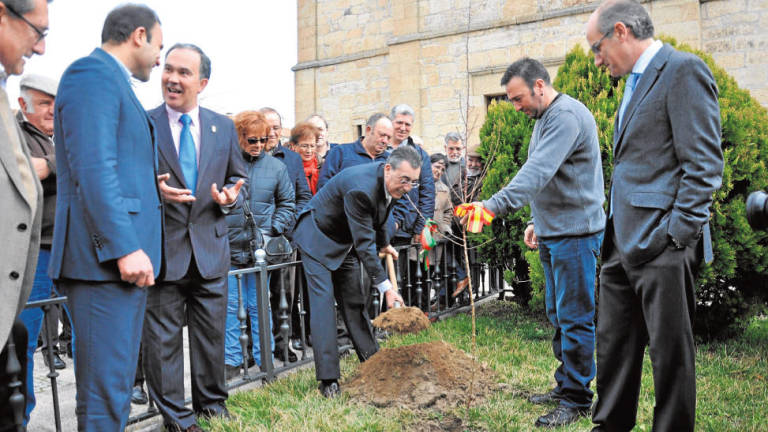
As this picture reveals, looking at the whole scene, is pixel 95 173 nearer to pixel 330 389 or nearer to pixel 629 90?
pixel 330 389

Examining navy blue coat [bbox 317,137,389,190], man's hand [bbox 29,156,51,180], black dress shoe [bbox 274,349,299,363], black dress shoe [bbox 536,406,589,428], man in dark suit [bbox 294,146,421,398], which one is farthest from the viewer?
navy blue coat [bbox 317,137,389,190]

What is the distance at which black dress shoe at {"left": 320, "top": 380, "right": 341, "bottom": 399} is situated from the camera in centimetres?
431

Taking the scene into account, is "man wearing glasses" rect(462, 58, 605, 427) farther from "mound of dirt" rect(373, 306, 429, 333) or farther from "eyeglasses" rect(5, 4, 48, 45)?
"eyeglasses" rect(5, 4, 48, 45)

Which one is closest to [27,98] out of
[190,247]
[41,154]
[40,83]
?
[40,83]

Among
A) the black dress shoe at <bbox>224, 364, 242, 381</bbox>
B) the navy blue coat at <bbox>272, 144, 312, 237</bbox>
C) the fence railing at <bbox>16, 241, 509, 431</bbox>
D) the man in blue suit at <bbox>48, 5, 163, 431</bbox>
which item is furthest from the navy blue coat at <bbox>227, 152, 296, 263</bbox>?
the man in blue suit at <bbox>48, 5, 163, 431</bbox>

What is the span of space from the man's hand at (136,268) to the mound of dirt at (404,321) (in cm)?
338

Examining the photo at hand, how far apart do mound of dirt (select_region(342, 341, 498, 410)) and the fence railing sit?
787 millimetres

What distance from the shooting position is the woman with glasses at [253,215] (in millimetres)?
5008

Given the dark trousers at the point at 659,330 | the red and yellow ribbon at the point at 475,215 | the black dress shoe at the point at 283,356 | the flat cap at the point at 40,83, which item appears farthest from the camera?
the black dress shoe at the point at 283,356

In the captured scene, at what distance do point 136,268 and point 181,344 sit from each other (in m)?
1.21

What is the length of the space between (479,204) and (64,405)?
3589 millimetres

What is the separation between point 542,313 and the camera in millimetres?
7055

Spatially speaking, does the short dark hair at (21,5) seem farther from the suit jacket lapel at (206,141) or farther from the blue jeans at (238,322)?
the blue jeans at (238,322)

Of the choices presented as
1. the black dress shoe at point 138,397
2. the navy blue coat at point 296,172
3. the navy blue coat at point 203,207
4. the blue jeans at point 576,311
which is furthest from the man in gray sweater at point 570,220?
the black dress shoe at point 138,397
